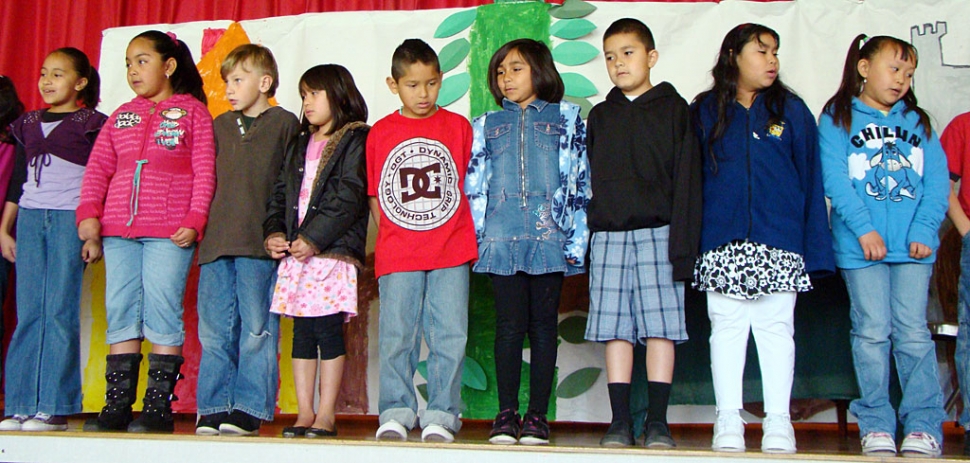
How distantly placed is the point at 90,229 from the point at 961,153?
2.67 meters

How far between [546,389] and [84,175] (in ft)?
5.32

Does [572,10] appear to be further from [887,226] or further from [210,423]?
[210,423]

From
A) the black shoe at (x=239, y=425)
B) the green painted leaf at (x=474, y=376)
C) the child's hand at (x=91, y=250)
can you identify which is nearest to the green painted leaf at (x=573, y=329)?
the green painted leaf at (x=474, y=376)

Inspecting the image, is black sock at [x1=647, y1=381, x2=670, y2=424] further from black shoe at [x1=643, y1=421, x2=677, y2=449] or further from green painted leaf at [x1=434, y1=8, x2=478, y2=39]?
green painted leaf at [x1=434, y1=8, x2=478, y2=39]

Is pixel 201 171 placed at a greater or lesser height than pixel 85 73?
lesser

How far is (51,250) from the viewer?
9.05ft

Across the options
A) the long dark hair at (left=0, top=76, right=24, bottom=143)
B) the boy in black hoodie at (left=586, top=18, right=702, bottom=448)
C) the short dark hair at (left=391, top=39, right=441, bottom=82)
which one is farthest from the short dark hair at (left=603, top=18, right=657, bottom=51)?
the long dark hair at (left=0, top=76, right=24, bottom=143)

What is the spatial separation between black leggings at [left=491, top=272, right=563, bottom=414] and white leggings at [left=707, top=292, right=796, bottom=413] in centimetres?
43

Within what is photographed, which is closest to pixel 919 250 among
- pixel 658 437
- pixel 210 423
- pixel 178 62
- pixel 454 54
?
pixel 658 437

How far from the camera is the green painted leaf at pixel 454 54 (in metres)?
3.27

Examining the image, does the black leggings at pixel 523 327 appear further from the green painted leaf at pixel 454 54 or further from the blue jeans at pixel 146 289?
the green painted leaf at pixel 454 54

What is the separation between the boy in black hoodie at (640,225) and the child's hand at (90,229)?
58.7 inches

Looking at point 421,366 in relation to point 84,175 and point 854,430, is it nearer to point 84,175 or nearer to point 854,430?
point 84,175

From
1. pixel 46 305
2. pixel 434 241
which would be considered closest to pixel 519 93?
pixel 434 241
